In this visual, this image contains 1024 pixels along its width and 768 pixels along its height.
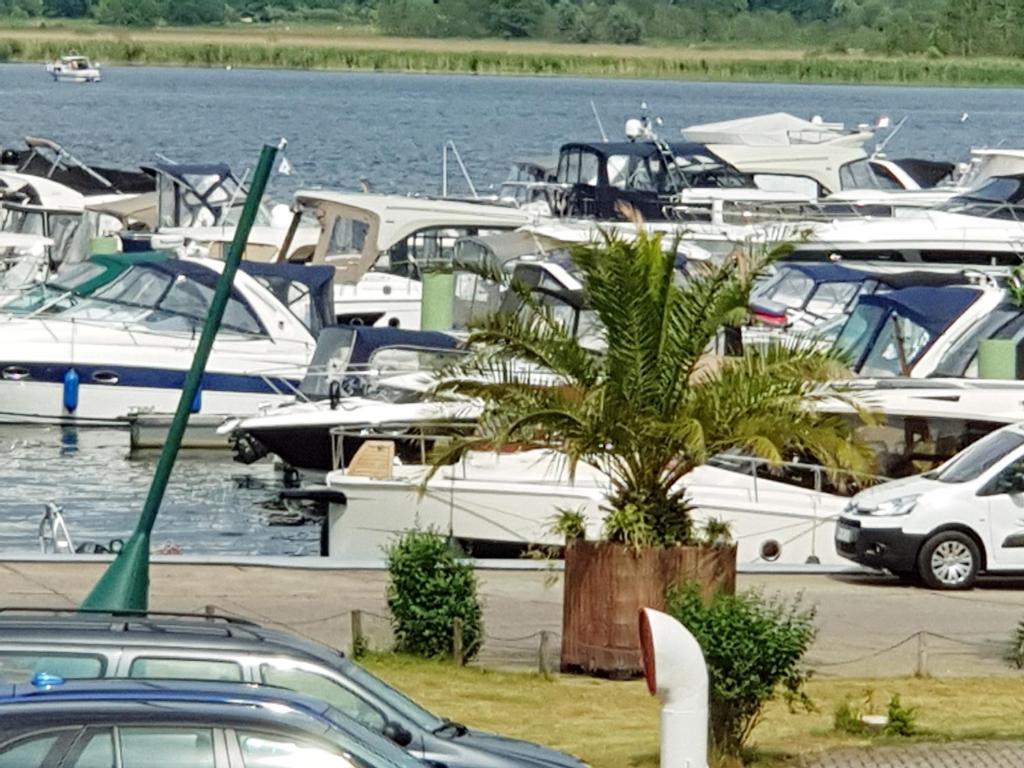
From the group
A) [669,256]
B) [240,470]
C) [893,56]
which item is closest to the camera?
[669,256]

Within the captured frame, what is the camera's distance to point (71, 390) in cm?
3406

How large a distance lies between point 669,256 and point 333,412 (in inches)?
445

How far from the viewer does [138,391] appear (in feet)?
111

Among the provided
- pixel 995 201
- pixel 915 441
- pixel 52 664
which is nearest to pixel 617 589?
pixel 52 664

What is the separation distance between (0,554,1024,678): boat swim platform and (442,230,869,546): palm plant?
161 centimetres

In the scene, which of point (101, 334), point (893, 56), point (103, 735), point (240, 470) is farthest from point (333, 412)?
point (893, 56)

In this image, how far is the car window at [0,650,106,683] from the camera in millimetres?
9352

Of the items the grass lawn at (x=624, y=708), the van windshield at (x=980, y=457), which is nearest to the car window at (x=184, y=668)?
the grass lawn at (x=624, y=708)

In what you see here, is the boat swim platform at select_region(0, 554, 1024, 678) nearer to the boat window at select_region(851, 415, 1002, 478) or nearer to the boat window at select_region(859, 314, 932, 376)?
the boat window at select_region(851, 415, 1002, 478)

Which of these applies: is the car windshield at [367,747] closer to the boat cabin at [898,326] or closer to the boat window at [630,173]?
the boat cabin at [898,326]

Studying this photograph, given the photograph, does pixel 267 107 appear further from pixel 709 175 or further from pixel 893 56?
pixel 709 175

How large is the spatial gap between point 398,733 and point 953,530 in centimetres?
1146

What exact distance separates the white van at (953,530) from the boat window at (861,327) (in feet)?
19.5

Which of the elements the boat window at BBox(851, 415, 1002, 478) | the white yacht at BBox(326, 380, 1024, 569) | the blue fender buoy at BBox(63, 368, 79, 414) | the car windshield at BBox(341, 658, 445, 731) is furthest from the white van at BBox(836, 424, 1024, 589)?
the blue fender buoy at BBox(63, 368, 79, 414)
